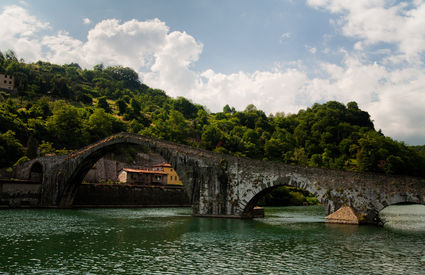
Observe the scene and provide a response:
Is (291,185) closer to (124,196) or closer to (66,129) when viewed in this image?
(124,196)

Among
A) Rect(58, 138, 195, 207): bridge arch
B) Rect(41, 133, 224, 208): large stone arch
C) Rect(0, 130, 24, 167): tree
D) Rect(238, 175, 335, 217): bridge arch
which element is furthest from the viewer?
Rect(0, 130, 24, 167): tree

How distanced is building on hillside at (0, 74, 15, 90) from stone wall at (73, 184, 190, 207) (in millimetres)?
55104

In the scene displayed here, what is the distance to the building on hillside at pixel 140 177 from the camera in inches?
2228

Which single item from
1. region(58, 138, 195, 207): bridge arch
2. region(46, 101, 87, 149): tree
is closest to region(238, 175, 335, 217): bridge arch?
region(58, 138, 195, 207): bridge arch

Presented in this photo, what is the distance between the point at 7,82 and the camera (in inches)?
3442

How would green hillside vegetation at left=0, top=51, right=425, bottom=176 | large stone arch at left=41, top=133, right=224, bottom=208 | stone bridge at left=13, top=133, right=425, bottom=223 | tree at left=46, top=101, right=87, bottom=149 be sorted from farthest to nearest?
tree at left=46, top=101, right=87, bottom=149 → green hillside vegetation at left=0, top=51, right=425, bottom=176 → large stone arch at left=41, top=133, right=224, bottom=208 → stone bridge at left=13, top=133, right=425, bottom=223

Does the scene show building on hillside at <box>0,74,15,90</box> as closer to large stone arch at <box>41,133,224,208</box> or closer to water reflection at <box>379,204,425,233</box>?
large stone arch at <box>41,133,224,208</box>

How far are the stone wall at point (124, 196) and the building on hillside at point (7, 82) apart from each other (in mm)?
55104

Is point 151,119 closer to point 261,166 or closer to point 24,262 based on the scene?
point 261,166

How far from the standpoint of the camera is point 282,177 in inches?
1018

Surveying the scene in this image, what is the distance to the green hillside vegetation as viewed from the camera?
214ft

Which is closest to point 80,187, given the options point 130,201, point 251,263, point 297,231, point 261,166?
point 130,201

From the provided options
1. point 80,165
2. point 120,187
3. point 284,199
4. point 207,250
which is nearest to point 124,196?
point 120,187

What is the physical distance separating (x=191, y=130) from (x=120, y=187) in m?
59.4
